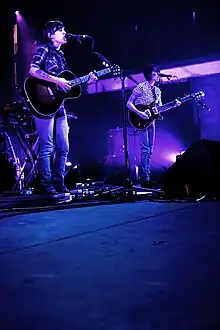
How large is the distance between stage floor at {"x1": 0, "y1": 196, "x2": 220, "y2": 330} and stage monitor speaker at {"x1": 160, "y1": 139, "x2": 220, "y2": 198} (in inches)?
50.2

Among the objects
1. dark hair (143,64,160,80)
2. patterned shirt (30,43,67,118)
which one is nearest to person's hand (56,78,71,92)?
patterned shirt (30,43,67,118)

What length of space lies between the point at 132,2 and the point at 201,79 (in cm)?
199

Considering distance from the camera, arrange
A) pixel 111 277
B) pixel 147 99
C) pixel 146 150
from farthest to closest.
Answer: pixel 147 99 < pixel 146 150 < pixel 111 277

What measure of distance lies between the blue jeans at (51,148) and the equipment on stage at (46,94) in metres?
0.08

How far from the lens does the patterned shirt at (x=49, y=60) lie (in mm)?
3066

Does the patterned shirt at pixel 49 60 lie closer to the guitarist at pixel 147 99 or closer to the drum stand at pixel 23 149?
the drum stand at pixel 23 149

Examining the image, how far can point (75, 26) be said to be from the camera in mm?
7504

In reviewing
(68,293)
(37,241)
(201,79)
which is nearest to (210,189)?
(37,241)

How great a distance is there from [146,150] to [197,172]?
5.28ft

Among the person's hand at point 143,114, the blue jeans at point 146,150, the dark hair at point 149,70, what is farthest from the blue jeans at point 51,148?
the dark hair at point 149,70

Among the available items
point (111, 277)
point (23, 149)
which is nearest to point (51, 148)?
point (23, 149)

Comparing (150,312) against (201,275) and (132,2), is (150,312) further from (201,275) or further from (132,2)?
(132,2)

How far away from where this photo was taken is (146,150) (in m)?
4.60

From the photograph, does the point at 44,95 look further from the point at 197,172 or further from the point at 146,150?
the point at 146,150
